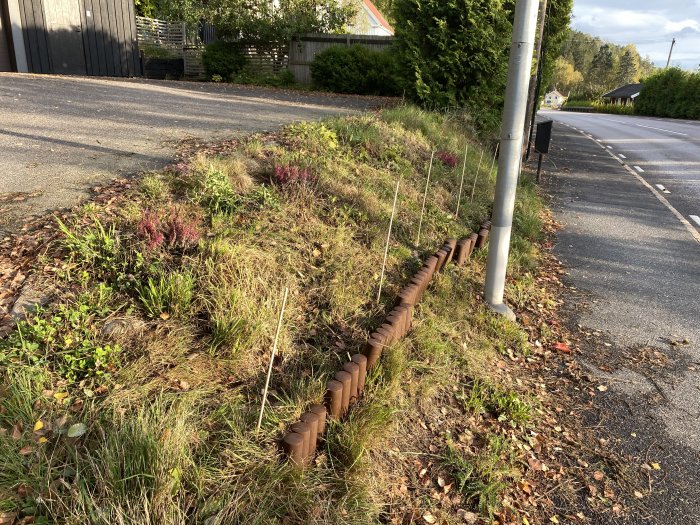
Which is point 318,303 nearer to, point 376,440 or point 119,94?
point 376,440

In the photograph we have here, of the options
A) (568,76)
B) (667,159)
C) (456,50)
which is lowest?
(667,159)

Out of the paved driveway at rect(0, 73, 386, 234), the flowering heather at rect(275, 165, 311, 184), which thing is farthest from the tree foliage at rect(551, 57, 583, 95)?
the flowering heather at rect(275, 165, 311, 184)

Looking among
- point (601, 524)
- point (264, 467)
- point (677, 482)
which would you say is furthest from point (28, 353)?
point (677, 482)

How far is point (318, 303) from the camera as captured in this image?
3.93 meters

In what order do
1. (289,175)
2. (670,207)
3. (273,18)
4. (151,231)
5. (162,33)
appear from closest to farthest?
1. (151,231)
2. (289,175)
3. (670,207)
4. (273,18)
5. (162,33)

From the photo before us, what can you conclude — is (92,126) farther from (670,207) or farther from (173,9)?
(173,9)

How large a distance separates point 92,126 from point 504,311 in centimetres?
640

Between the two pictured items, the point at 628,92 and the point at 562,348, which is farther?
the point at 628,92

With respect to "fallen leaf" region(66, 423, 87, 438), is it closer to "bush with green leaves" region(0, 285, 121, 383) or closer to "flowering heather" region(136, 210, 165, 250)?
"bush with green leaves" region(0, 285, 121, 383)

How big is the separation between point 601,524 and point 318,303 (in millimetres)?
2240

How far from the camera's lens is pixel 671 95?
3875cm

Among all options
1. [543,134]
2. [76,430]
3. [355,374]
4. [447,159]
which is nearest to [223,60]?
[543,134]

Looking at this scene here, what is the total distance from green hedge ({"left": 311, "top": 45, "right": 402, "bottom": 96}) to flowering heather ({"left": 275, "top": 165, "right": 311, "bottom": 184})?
13.9m

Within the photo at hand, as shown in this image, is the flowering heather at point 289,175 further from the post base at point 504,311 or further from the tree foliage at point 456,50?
the tree foliage at point 456,50
